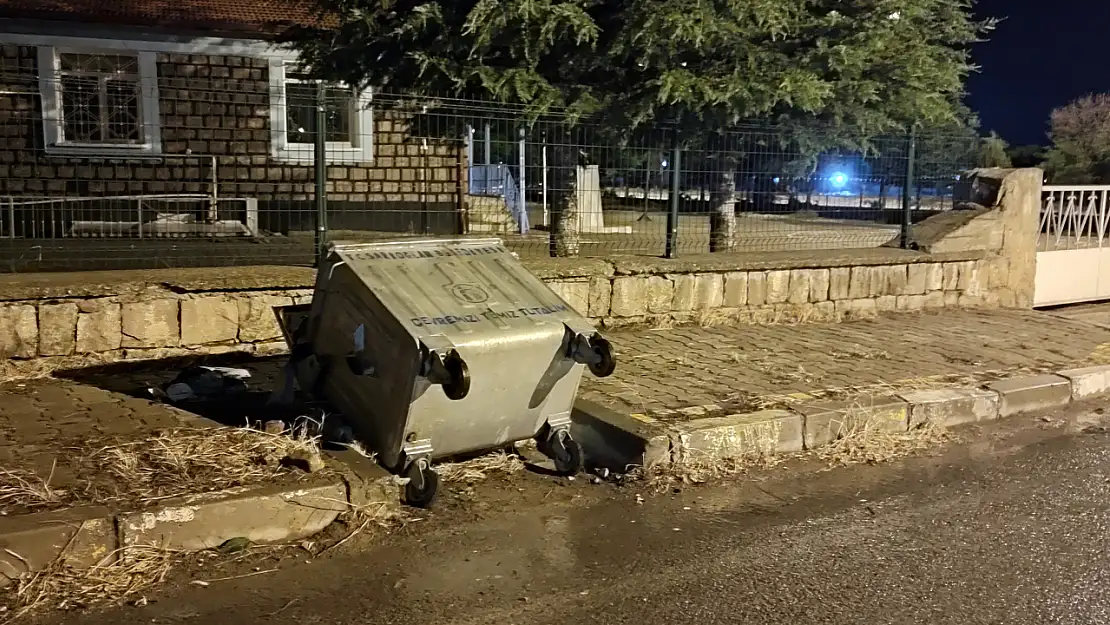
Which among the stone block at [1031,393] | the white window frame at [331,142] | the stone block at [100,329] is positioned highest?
the white window frame at [331,142]

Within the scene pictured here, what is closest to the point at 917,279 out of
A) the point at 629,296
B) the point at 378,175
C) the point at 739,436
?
the point at 629,296

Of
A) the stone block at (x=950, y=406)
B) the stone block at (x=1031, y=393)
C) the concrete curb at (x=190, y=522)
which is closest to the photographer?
the concrete curb at (x=190, y=522)

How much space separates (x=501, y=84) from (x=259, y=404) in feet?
12.8

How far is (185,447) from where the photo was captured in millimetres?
4578

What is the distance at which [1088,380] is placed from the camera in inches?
288

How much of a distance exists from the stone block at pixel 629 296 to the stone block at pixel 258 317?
2.79 m

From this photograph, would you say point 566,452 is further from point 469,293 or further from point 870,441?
point 870,441

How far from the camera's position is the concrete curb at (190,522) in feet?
11.9

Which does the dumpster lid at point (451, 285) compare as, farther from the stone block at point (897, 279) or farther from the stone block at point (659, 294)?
the stone block at point (897, 279)

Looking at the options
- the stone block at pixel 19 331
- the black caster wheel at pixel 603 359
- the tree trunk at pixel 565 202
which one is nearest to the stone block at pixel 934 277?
the tree trunk at pixel 565 202

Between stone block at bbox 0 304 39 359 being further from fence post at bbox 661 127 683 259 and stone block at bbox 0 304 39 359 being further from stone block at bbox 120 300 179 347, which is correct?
fence post at bbox 661 127 683 259

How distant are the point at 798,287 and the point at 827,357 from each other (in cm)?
169

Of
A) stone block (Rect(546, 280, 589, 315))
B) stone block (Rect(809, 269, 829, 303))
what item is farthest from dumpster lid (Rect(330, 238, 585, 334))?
stone block (Rect(809, 269, 829, 303))

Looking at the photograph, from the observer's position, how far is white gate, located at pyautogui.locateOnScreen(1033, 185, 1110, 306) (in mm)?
11141
